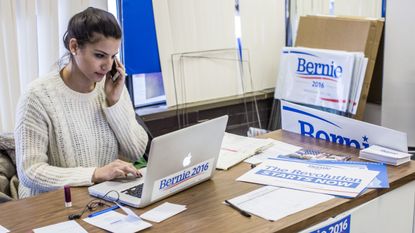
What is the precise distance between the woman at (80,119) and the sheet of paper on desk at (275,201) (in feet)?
1.39

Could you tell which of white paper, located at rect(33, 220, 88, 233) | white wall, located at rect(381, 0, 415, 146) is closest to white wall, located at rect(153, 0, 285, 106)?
white wall, located at rect(381, 0, 415, 146)

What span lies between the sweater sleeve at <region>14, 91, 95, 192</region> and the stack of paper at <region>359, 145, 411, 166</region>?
1.05 meters

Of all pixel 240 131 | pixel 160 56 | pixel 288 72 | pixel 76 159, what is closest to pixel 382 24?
pixel 288 72

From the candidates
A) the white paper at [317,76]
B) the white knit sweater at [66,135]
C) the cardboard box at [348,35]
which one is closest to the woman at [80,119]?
the white knit sweater at [66,135]

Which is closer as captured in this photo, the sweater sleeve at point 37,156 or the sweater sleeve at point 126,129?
the sweater sleeve at point 37,156

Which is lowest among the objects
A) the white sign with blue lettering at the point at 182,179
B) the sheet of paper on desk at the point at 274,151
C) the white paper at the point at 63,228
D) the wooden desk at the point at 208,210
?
the wooden desk at the point at 208,210

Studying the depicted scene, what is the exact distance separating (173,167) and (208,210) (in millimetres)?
176

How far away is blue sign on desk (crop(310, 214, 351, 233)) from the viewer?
1558 millimetres

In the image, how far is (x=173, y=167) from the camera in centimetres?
159

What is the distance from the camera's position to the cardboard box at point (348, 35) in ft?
11.5

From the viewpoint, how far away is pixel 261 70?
3.92 metres

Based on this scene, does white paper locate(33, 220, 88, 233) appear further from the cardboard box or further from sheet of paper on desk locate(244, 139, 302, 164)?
the cardboard box

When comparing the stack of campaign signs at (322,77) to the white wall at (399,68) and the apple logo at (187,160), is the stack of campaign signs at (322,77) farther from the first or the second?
the apple logo at (187,160)

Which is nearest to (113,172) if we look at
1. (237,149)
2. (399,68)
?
(237,149)
